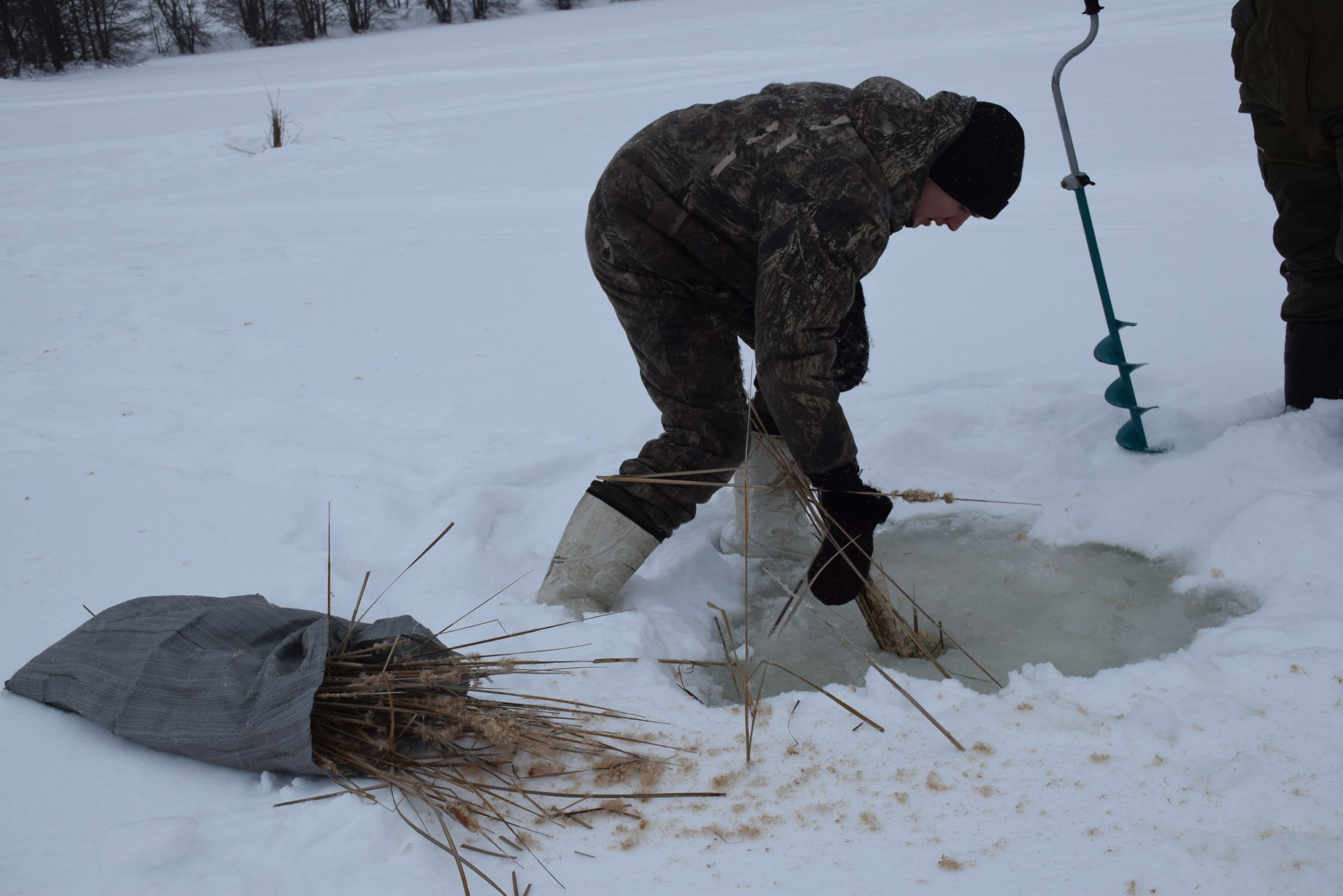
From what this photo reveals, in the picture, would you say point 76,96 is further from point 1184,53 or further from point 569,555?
point 569,555

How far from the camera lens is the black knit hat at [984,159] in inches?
77.6

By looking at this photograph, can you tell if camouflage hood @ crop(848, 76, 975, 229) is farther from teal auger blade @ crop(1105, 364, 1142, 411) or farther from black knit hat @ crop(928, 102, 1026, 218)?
teal auger blade @ crop(1105, 364, 1142, 411)

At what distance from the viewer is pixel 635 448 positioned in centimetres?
324

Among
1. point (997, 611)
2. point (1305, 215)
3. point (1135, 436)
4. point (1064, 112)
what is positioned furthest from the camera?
point (1135, 436)

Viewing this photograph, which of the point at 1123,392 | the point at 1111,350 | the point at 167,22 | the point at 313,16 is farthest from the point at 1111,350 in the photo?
the point at 167,22

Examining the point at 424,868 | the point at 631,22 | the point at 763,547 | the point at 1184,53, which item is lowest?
the point at 763,547

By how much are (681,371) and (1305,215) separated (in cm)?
177

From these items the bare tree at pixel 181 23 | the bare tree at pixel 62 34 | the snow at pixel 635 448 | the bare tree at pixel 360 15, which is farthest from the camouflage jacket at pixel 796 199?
the bare tree at pixel 181 23

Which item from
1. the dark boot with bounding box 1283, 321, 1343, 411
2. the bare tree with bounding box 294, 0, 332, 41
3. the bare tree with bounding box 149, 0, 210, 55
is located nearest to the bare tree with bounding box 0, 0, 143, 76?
the bare tree with bounding box 149, 0, 210, 55

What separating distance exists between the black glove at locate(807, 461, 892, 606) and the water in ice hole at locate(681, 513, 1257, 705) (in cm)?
23

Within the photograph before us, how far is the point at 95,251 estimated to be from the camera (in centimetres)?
573

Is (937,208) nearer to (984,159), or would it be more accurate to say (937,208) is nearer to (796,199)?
Answer: (984,159)

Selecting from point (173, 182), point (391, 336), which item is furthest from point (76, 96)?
point (391, 336)

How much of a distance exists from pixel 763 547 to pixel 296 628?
4.35ft
